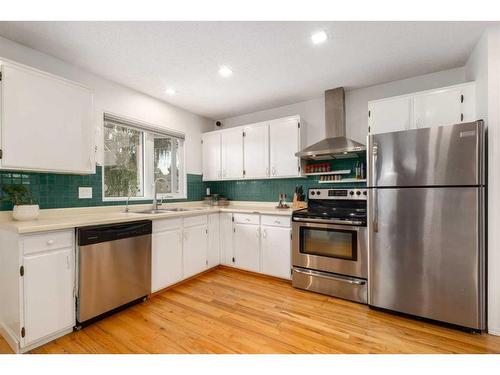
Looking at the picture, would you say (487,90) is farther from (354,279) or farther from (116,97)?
(116,97)

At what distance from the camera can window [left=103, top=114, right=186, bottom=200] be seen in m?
2.91

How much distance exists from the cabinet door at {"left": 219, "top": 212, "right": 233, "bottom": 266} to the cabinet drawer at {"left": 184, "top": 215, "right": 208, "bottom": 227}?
1.02 feet

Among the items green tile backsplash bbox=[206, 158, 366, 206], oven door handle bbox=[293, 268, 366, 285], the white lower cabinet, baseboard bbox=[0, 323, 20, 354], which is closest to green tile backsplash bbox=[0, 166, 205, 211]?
the white lower cabinet

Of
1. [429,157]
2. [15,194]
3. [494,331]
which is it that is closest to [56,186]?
[15,194]

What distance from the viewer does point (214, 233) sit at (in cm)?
345

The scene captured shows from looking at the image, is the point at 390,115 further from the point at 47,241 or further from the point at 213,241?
the point at 47,241

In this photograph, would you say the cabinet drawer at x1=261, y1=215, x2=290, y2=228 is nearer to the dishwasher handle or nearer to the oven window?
the oven window

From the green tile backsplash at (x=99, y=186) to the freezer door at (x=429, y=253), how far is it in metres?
0.99

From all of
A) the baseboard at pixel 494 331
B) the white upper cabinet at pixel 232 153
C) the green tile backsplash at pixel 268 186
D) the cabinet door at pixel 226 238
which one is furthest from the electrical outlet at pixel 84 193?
the baseboard at pixel 494 331

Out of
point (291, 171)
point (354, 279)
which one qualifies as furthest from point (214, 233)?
point (354, 279)

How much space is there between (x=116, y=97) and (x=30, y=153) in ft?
4.16

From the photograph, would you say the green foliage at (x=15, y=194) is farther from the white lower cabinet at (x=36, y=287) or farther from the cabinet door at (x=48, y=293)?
the cabinet door at (x=48, y=293)

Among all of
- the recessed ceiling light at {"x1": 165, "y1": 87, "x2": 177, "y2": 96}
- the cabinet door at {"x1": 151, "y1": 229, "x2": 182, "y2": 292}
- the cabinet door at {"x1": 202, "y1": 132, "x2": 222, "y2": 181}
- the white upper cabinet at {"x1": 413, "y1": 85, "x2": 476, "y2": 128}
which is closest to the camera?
the white upper cabinet at {"x1": 413, "y1": 85, "x2": 476, "y2": 128}
